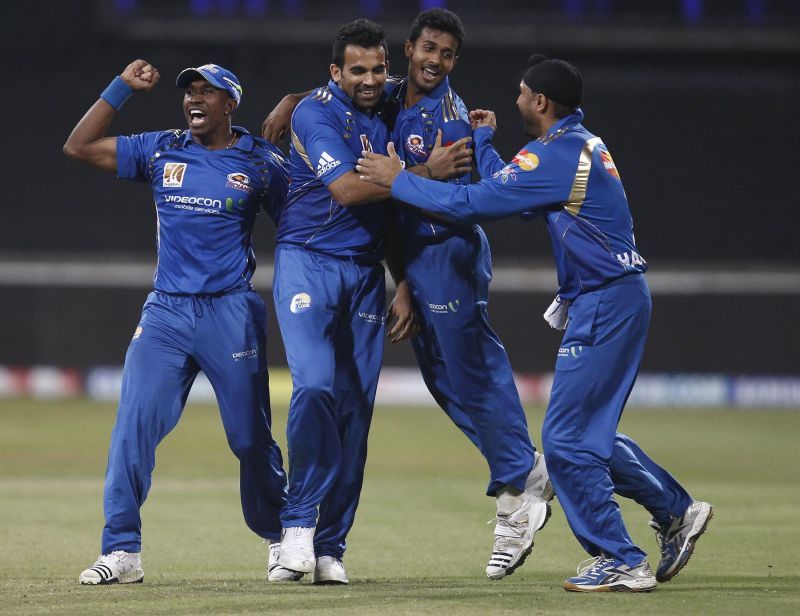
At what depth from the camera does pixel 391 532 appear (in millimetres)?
7328

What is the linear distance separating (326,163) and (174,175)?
728 millimetres

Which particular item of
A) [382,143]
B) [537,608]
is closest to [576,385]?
[537,608]

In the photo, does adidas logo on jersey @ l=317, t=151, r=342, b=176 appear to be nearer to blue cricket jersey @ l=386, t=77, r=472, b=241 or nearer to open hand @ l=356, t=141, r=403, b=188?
open hand @ l=356, t=141, r=403, b=188

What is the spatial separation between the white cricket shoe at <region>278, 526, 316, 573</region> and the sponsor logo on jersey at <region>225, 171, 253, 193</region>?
1.51 metres

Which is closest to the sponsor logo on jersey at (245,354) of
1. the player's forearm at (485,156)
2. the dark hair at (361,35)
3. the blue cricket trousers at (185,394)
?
the blue cricket trousers at (185,394)

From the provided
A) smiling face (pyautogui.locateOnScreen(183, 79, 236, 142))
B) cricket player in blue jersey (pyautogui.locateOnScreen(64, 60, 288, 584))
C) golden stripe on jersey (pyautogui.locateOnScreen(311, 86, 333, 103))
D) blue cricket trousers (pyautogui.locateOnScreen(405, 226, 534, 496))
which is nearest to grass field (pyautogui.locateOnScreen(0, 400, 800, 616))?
cricket player in blue jersey (pyautogui.locateOnScreen(64, 60, 288, 584))

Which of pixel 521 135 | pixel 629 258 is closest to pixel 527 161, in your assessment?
pixel 629 258

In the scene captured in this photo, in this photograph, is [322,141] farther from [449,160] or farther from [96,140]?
[96,140]

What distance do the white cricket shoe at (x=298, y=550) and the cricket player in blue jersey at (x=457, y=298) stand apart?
0.84 metres

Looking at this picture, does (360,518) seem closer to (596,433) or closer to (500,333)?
(596,433)

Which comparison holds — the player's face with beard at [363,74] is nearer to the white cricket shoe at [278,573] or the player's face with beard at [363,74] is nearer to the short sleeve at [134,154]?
the short sleeve at [134,154]

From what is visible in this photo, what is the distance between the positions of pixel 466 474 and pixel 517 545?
452cm

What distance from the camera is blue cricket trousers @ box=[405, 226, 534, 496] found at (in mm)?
5824

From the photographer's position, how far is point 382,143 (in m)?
5.86
